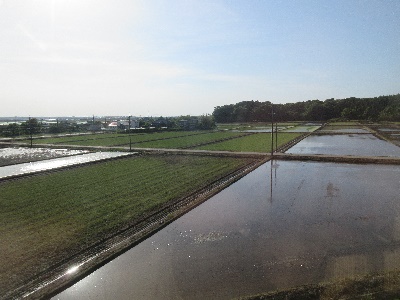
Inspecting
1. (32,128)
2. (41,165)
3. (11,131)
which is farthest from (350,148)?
(32,128)

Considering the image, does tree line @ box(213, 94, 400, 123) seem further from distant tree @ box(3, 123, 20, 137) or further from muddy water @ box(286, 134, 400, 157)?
distant tree @ box(3, 123, 20, 137)

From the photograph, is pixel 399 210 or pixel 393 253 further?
pixel 399 210

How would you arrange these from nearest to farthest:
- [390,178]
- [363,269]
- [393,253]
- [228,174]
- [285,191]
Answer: [363,269]
[393,253]
[285,191]
[390,178]
[228,174]

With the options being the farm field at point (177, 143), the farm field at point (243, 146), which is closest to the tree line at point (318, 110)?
the farm field at point (177, 143)

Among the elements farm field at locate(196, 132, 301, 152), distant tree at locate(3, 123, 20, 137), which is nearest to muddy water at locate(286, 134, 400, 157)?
farm field at locate(196, 132, 301, 152)

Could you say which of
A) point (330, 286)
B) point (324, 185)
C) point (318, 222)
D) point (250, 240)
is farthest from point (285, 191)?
point (330, 286)

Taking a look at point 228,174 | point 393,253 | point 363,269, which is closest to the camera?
point 363,269

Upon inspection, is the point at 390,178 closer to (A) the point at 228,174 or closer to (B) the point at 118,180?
(A) the point at 228,174
